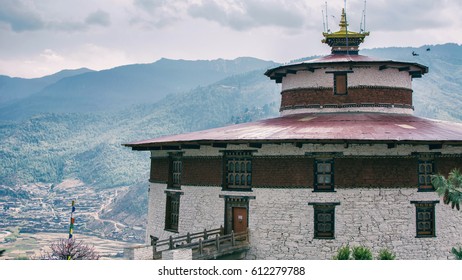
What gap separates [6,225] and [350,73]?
473 ft

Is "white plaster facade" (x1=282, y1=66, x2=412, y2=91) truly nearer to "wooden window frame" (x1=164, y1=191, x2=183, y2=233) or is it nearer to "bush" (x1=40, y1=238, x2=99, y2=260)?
"wooden window frame" (x1=164, y1=191, x2=183, y2=233)

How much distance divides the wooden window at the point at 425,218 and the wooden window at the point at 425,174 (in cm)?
75

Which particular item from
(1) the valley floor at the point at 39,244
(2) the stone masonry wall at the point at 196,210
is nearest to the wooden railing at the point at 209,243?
(2) the stone masonry wall at the point at 196,210

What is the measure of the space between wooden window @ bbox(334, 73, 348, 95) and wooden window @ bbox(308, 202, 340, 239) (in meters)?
8.25

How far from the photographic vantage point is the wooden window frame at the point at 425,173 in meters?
24.0

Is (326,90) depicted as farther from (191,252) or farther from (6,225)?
(6,225)

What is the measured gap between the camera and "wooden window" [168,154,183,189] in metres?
27.8

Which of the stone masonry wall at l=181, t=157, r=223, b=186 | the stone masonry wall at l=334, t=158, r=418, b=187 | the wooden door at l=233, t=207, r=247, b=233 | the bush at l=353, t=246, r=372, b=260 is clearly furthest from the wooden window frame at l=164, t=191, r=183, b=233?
the bush at l=353, t=246, r=372, b=260

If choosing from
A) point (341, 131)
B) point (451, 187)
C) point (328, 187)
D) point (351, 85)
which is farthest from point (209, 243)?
point (351, 85)

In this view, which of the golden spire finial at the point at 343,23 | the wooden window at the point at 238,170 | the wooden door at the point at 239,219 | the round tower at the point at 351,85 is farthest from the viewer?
the golden spire finial at the point at 343,23

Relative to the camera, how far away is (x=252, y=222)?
80.5 ft

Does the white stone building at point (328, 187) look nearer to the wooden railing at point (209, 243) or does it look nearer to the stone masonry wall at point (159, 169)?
the wooden railing at point (209, 243)

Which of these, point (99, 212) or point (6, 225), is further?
point (99, 212)
